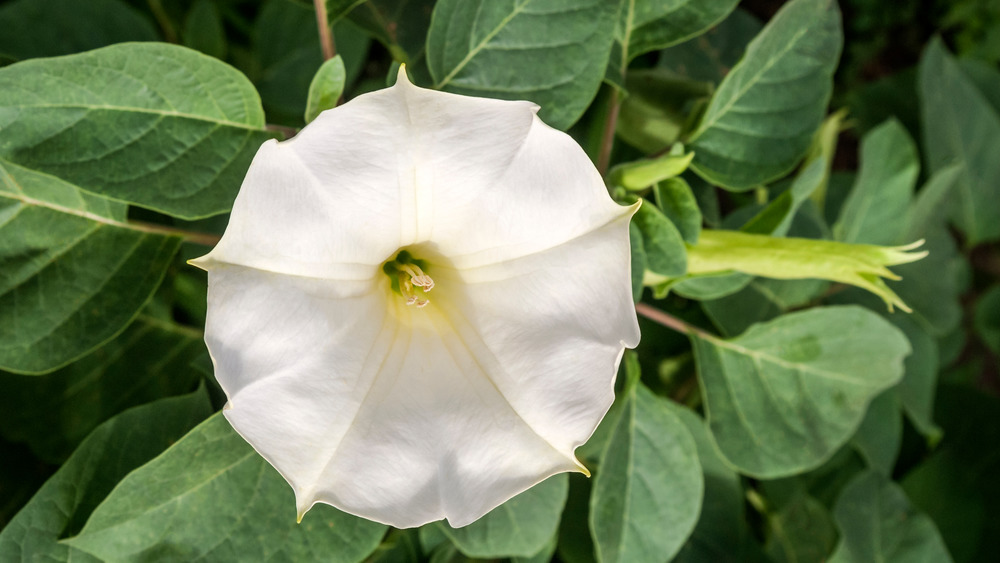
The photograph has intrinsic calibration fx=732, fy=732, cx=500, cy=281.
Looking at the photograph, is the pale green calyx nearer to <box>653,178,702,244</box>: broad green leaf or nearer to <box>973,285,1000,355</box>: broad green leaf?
<box>653,178,702,244</box>: broad green leaf

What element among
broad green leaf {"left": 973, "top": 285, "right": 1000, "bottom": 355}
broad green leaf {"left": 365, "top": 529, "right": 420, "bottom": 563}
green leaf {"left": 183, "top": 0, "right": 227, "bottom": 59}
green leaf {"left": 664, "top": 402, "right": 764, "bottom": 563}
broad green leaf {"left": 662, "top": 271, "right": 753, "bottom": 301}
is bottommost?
broad green leaf {"left": 973, "top": 285, "right": 1000, "bottom": 355}

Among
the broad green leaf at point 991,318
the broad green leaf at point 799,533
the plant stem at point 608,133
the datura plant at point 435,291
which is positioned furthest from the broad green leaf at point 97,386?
the broad green leaf at point 991,318

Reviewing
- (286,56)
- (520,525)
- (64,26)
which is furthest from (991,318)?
(64,26)

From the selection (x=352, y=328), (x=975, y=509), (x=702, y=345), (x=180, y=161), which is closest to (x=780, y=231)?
(x=702, y=345)

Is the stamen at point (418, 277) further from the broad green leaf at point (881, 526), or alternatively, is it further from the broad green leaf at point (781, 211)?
the broad green leaf at point (881, 526)

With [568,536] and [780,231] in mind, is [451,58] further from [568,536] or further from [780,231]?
[568,536]

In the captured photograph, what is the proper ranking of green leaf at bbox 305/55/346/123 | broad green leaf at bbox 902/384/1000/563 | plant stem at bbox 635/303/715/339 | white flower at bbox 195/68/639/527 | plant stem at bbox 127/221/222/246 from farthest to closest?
1. broad green leaf at bbox 902/384/1000/563
2. plant stem at bbox 635/303/715/339
3. plant stem at bbox 127/221/222/246
4. green leaf at bbox 305/55/346/123
5. white flower at bbox 195/68/639/527

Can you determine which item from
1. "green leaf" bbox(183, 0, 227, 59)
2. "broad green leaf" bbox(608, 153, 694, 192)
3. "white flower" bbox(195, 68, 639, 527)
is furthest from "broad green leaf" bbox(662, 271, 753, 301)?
"green leaf" bbox(183, 0, 227, 59)
